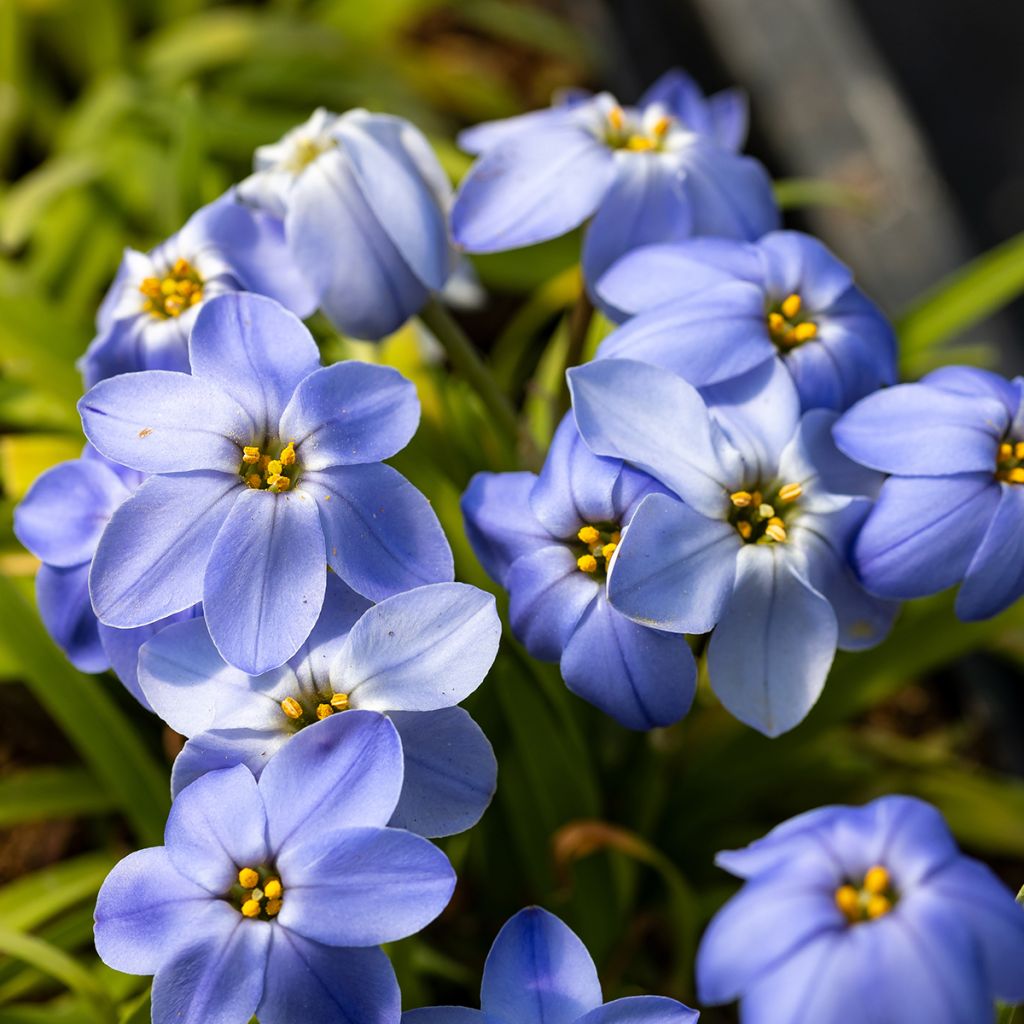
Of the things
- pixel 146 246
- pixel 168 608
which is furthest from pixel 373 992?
pixel 146 246

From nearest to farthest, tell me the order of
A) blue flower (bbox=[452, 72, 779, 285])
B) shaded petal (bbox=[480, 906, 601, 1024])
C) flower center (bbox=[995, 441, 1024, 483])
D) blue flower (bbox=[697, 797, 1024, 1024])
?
blue flower (bbox=[697, 797, 1024, 1024]), shaded petal (bbox=[480, 906, 601, 1024]), flower center (bbox=[995, 441, 1024, 483]), blue flower (bbox=[452, 72, 779, 285])

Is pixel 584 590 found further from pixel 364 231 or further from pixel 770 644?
pixel 364 231

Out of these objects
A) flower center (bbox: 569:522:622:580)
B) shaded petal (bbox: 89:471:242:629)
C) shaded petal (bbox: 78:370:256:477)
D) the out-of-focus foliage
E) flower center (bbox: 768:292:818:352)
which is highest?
shaded petal (bbox: 78:370:256:477)

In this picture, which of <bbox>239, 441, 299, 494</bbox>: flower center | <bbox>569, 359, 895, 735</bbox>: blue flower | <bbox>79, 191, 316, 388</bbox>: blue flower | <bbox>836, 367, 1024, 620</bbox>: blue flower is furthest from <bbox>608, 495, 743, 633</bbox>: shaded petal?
<bbox>79, 191, 316, 388</bbox>: blue flower

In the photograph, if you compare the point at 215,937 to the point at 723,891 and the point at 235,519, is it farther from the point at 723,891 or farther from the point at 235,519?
the point at 723,891

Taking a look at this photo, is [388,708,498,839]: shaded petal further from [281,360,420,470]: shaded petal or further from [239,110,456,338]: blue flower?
[239,110,456,338]: blue flower

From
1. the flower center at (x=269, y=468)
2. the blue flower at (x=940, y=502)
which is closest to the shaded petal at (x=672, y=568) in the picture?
the blue flower at (x=940, y=502)
